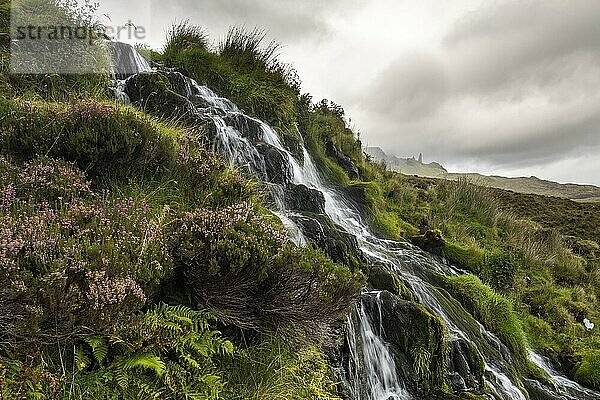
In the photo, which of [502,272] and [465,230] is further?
[465,230]

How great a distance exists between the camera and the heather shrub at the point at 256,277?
323 cm

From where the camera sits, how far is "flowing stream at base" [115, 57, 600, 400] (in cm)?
A: 471

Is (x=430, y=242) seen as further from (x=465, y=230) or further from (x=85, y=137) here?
(x=85, y=137)

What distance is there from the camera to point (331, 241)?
5.81 metres

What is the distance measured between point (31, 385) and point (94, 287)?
59cm

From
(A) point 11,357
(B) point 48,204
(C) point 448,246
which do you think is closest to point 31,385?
(A) point 11,357

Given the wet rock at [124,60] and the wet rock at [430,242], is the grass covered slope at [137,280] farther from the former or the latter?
the wet rock at [430,242]

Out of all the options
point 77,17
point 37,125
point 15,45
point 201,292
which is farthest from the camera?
point 77,17

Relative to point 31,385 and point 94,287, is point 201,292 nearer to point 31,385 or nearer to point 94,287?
point 94,287

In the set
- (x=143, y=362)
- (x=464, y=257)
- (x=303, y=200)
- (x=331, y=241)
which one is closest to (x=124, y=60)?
(x=303, y=200)

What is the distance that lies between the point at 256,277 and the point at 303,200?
3.98 m

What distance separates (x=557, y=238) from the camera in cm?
1405

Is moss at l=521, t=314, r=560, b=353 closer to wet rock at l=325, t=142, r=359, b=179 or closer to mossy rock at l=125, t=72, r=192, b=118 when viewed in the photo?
wet rock at l=325, t=142, r=359, b=179

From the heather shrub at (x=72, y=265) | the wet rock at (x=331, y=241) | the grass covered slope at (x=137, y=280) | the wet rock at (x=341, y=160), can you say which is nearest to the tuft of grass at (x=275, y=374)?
the grass covered slope at (x=137, y=280)
